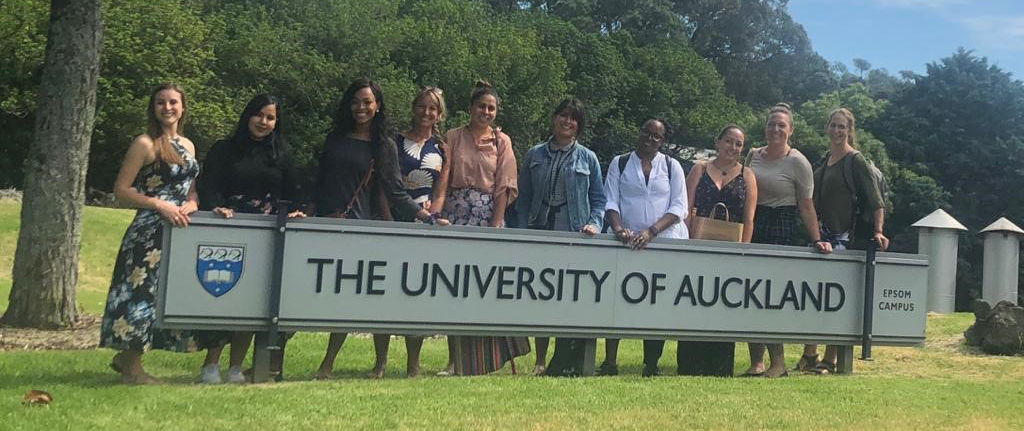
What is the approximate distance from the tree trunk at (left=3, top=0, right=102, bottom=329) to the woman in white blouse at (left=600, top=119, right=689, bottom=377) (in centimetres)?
500

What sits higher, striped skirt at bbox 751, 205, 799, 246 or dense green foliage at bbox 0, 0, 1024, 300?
dense green foliage at bbox 0, 0, 1024, 300

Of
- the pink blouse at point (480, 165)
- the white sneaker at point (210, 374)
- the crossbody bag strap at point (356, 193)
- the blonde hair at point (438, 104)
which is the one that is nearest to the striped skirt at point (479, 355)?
the pink blouse at point (480, 165)

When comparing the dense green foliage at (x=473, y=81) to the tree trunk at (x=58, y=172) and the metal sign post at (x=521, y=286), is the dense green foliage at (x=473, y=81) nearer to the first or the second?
the tree trunk at (x=58, y=172)

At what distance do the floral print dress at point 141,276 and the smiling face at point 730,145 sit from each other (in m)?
3.81

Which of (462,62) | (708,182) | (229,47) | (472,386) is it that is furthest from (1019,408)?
(462,62)

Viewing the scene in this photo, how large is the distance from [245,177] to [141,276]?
843 mm

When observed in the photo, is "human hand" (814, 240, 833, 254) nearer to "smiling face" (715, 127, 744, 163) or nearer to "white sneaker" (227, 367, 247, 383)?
"smiling face" (715, 127, 744, 163)

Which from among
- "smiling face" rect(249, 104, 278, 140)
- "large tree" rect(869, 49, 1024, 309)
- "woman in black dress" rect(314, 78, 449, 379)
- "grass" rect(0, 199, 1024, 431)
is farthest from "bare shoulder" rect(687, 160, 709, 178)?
"large tree" rect(869, 49, 1024, 309)

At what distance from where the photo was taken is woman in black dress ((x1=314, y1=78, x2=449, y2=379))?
245 inches

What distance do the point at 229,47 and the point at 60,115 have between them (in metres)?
28.8

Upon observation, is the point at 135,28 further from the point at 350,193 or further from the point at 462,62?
the point at 350,193

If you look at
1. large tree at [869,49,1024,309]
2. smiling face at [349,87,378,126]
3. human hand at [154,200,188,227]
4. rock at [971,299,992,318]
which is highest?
large tree at [869,49,1024,309]

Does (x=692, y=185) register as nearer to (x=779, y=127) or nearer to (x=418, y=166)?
(x=779, y=127)

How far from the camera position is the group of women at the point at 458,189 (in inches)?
227
